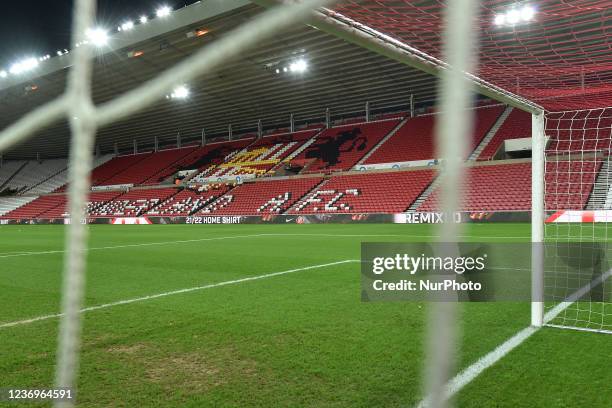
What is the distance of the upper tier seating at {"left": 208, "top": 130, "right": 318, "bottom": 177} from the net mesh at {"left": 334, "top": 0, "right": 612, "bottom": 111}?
2295 centimetres

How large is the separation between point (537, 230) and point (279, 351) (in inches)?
72.1

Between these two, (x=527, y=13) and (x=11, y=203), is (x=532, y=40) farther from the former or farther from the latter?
(x=11, y=203)

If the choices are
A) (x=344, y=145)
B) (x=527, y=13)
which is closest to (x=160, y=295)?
(x=527, y=13)

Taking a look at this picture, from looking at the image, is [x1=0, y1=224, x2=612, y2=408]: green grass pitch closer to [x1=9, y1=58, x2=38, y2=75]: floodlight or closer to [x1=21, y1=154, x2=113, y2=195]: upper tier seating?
[x1=9, y1=58, x2=38, y2=75]: floodlight

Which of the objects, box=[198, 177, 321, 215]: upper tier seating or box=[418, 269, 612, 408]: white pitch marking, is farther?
box=[198, 177, 321, 215]: upper tier seating

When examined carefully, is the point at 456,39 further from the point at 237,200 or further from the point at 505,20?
the point at 237,200

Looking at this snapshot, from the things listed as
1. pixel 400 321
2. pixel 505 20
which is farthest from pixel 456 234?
pixel 400 321

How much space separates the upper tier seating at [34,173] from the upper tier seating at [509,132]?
31.8 m

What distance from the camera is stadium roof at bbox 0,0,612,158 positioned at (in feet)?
7.47

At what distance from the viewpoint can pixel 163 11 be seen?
17.0m

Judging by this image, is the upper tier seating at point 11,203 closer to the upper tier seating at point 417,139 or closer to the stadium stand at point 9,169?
the stadium stand at point 9,169

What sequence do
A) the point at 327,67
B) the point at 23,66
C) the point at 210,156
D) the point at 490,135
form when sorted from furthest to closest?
1. the point at 210,156
2. the point at 23,66
3. the point at 490,135
4. the point at 327,67

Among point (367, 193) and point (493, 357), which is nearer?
point (493, 357)

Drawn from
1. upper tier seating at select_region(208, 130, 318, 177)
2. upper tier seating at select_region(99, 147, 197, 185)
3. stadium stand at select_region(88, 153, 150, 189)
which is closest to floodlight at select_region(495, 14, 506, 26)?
upper tier seating at select_region(208, 130, 318, 177)
